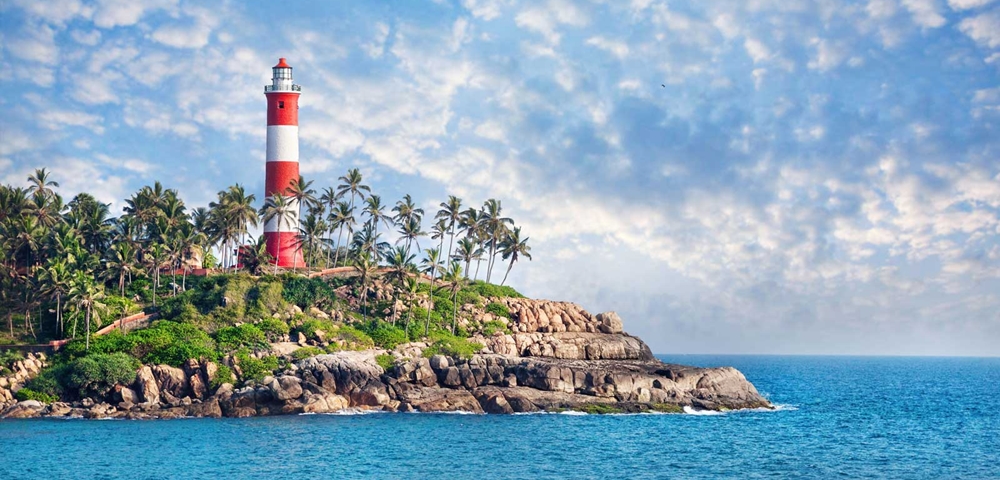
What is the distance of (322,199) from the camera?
96.4 metres

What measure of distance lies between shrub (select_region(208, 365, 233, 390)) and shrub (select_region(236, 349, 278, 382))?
94cm

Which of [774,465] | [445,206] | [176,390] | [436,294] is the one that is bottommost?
[774,465]

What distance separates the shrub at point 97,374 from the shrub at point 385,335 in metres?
19.1

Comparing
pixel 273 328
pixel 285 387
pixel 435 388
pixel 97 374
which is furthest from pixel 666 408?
pixel 97 374

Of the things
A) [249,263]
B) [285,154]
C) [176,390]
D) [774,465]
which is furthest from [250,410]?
[774,465]

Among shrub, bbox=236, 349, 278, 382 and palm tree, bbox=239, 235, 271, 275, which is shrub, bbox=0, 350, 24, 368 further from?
palm tree, bbox=239, 235, 271, 275

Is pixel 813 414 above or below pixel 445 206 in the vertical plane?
below

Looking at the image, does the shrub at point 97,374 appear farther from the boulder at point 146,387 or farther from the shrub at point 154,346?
the shrub at point 154,346

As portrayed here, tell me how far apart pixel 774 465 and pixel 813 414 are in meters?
29.6

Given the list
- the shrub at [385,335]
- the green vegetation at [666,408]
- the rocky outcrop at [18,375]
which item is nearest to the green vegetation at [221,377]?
the rocky outcrop at [18,375]

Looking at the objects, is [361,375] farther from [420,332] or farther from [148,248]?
[148,248]

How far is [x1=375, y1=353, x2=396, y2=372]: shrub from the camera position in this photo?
74.1 metres

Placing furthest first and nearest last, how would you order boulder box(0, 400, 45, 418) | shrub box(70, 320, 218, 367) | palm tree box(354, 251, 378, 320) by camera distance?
1. palm tree box(354, 251, 378, 320)
2. shrub box(70, 320, 218, 367)
3. boulder box(0, 400, 45, 418)

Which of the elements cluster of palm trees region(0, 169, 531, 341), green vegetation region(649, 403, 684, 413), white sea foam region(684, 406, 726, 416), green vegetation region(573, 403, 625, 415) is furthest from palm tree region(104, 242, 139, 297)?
white sea foam region(684, 406, 726, 416)
